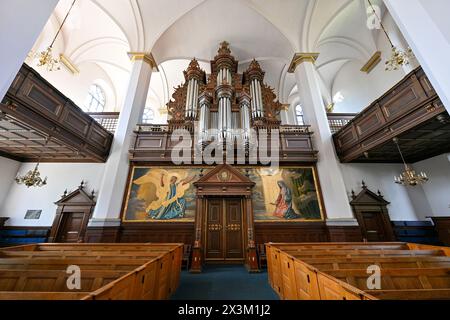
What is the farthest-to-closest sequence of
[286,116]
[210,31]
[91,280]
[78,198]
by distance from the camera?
1. [286,116]
2. [210,31]
3. [78,198]
4. [91,280]

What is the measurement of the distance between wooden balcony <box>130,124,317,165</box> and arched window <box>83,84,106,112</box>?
207 inches

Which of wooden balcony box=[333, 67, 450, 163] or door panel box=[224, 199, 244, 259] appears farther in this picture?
door panel box=[224, 199, 244, 259]

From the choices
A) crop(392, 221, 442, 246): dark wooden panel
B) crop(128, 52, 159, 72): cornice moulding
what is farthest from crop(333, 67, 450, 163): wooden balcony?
crop(128, 52, 159, 72): cornice moulding

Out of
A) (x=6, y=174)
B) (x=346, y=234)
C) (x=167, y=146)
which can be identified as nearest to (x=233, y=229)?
(x=346, y=234)

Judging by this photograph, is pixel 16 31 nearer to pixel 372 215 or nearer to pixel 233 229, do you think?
pixel 233 229

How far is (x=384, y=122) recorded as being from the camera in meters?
5.12

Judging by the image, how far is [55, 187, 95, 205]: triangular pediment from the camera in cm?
696

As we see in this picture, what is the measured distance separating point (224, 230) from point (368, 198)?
5658 millimetres

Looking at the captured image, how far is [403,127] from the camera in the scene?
469cm

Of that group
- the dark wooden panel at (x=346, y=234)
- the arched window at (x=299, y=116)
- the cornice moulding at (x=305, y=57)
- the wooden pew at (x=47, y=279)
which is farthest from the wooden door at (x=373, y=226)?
the wooden pew at (x=47, y=279)

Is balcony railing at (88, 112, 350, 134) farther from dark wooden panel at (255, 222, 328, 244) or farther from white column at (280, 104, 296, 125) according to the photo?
dark wooden panel at (255, 222, 328, 244)

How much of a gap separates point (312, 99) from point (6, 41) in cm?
845

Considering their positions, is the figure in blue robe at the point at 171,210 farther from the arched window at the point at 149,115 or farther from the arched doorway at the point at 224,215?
the arched window at the point at 149,115
